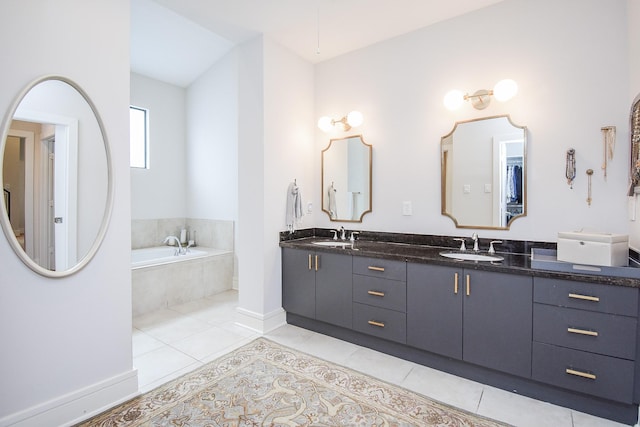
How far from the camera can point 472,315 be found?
6.70ft

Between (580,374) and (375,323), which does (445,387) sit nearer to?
(375,323)

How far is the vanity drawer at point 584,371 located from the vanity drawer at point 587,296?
0.86 feet

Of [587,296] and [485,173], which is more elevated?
[485,173]

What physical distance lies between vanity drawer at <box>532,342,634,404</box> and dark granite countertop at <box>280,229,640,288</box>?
427 millimetres

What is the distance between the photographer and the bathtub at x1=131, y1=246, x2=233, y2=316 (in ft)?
11.0

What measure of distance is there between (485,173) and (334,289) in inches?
61.7

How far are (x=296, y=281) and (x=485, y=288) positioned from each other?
1.62 metres

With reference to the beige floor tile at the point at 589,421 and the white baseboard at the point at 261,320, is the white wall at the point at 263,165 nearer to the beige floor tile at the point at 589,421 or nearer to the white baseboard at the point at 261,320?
the white baseboard at the point at 261,320

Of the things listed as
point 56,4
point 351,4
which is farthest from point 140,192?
point 351,4

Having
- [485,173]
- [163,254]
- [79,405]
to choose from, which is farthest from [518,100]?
[163,254]

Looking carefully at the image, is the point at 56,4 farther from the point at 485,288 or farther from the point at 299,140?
the point at 485,288

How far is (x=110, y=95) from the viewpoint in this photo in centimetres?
185

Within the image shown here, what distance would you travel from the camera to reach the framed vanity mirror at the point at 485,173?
233cm

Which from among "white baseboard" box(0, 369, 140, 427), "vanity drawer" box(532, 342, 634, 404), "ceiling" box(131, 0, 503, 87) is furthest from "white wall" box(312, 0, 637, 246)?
"white baseboard" box(0, 369, 140, 427)
